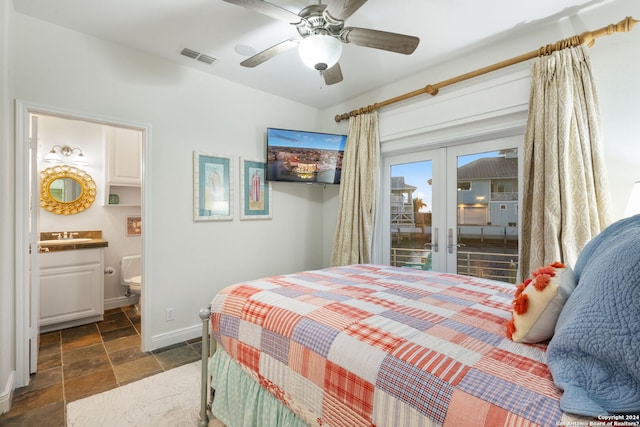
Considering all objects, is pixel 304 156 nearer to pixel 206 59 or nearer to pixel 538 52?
pixel 206 59

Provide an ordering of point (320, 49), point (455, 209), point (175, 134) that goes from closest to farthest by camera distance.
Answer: point (320, 49) < point (175, 134) < point (455, 209)

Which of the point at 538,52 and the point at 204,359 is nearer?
the point at 204,359

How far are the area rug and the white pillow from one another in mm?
1694

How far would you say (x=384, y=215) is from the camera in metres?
3.53

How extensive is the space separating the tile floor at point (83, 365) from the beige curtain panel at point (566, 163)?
2986 mm

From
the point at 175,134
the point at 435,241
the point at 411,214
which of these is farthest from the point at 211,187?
the point at 435,241

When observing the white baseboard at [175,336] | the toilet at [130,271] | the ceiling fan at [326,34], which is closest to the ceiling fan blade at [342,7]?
the ceiling fan at [326,34]

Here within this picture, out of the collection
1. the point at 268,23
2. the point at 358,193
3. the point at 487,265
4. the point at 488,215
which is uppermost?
the point at 268,23

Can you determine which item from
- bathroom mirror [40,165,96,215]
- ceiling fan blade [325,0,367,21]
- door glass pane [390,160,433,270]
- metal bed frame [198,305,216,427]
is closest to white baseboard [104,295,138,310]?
bathroom mirror [40,165,96,215]

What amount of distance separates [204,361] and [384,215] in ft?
8.15

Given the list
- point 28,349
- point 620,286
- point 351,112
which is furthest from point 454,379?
point 351,112

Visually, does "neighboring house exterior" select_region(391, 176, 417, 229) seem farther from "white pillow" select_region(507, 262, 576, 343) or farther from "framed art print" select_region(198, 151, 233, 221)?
"white pillow" select_region(507, 262, 576, 343)

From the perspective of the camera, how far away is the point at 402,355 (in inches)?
36.9

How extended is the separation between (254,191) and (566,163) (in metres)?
2.78
